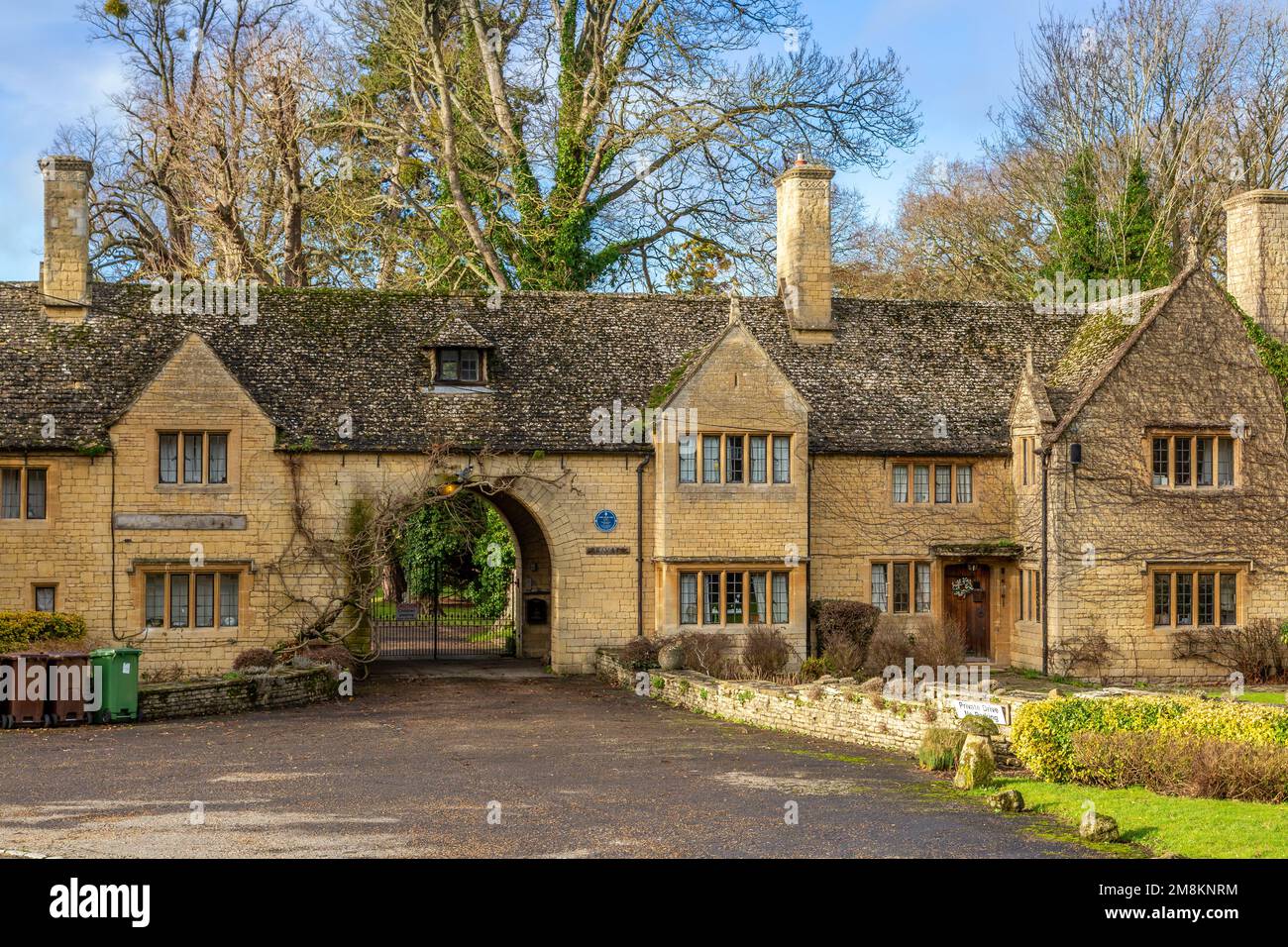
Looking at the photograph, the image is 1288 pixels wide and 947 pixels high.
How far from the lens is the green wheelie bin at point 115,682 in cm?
2244

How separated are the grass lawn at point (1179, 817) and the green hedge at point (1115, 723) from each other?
496mm

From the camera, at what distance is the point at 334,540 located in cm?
2914

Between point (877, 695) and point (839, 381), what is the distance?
1256 cm

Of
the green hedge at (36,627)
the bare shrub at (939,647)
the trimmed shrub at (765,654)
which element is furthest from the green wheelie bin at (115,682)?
the bare shrub at (939,647)

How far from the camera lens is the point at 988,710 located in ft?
64.7

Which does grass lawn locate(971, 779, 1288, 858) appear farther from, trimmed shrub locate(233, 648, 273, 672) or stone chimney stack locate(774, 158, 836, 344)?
stone chimney stack locate(774, 158, 836, 344)

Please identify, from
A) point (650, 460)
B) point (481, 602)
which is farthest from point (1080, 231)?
point (481, 602)

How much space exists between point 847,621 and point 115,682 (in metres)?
14.6

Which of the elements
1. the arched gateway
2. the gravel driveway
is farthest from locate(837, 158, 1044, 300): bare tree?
the gravel driveway

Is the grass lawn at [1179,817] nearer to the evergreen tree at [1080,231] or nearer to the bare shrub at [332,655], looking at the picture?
the bare shrub at [332,655]

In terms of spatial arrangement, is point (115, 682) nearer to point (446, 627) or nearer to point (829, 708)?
point (829, 708)

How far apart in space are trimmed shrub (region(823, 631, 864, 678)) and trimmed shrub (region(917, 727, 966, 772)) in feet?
25.7

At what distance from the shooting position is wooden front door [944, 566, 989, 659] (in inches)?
1261

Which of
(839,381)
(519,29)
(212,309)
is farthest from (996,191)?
(212,309)
